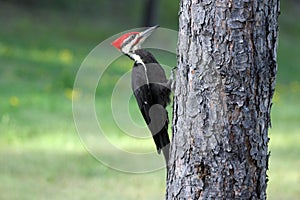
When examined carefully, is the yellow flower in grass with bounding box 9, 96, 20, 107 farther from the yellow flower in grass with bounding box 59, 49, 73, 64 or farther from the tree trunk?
the tree trunk

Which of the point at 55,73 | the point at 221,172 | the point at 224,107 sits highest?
the point at 224,107

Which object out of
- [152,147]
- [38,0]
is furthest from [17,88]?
[38,0]

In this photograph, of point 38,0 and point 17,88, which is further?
point 38,0

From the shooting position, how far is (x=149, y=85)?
5.37 m

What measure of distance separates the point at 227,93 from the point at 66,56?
1304 centimetres

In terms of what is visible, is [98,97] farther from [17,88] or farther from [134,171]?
[134,171]

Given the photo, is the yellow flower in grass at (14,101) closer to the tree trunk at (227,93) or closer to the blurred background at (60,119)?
the blurred background at (60,119)

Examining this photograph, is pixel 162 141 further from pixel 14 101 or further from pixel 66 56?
pixel 66 56

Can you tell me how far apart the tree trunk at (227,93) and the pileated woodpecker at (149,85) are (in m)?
0.98

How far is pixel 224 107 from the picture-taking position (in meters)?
4.20

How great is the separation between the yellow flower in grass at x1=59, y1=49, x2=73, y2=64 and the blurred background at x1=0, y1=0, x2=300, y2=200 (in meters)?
0.02

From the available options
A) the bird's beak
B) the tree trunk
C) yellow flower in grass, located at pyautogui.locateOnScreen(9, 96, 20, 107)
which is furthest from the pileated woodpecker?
yellow flower in grass, located at pyautogui.locateOnScreen(9, 96, 20, 107)

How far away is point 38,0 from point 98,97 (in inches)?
500

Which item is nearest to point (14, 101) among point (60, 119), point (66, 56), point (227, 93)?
point (60, 119)
